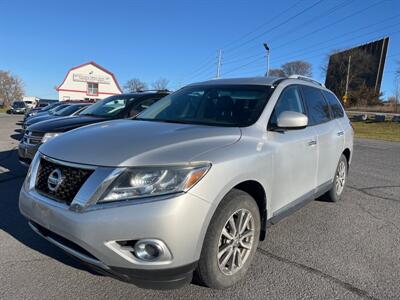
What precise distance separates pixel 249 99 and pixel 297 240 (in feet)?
5.41

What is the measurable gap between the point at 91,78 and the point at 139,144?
206ft

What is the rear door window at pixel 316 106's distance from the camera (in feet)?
14.3

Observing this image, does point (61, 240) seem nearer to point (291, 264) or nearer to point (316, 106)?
point (291, 264)

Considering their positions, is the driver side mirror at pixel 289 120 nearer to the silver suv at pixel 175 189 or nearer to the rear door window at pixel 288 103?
the silver suv at pixel 175 189

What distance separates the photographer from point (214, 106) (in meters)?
3.93

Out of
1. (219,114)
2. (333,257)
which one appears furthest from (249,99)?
(333,257)

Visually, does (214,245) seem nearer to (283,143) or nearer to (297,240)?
(283,143)

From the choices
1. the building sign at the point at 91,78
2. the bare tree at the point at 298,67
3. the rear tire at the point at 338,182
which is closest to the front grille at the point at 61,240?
the rear tire at the point at 338,182

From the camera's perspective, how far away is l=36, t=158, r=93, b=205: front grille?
2538 mm

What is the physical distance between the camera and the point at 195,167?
249cm

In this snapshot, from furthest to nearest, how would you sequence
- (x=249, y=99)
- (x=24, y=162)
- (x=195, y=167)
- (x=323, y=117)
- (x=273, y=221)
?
1. (x=24, y=162)
2. (x=323, y=117)
3. (x=249, y=99)
4. (x=273, y=221)
5. (x=195, y=167)

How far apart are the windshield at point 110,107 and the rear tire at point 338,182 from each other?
4476 mm

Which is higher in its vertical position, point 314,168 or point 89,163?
point 89,163

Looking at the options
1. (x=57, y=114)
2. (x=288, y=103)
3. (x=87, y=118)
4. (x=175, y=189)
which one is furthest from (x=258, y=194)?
(x=57, y=114)
